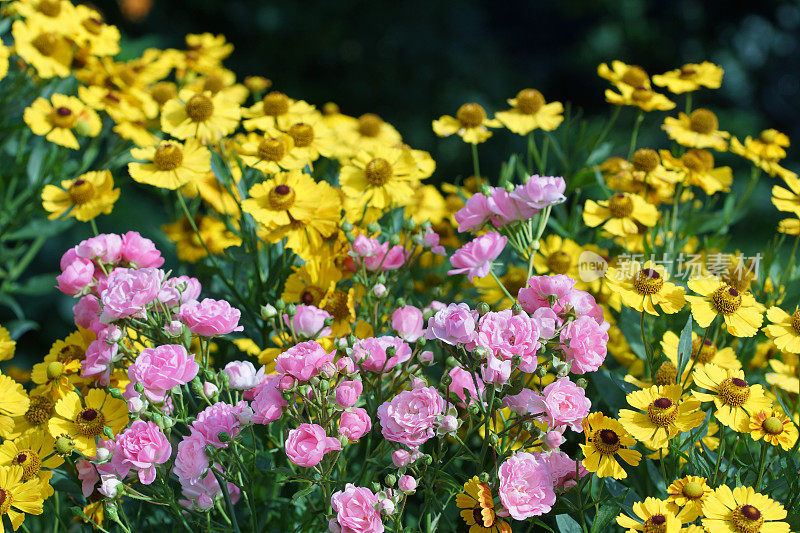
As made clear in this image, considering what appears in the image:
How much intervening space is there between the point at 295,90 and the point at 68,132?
3.44 m

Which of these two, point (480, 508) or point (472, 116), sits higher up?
point (472, 116)

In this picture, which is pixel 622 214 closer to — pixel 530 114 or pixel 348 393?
pixel 530 114

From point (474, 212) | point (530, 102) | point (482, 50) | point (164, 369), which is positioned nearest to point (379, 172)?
point (474, 212)

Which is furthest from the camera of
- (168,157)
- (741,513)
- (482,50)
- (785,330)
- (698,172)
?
(482,50)

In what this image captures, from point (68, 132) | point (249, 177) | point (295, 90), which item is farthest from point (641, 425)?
point (295, 90)

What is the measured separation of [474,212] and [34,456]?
0.73 m

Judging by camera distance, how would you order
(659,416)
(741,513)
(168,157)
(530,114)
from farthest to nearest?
(530,114), (168,157), (659,416), (741,513)

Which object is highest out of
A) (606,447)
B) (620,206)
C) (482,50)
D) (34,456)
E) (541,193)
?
(541,193)

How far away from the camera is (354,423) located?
896 millimetres

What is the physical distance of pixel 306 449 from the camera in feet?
2.79

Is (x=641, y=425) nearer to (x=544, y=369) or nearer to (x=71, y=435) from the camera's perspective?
(x=544, y=369)

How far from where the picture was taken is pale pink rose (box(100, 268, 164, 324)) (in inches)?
37.3

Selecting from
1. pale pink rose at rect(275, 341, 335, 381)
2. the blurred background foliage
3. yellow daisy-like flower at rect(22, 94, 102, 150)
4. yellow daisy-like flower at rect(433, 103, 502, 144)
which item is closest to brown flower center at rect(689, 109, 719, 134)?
yellow daisy-like flower at rect(433, 103, 502, 144)

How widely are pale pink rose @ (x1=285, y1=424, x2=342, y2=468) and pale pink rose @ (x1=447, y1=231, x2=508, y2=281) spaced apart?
0.33 meters
